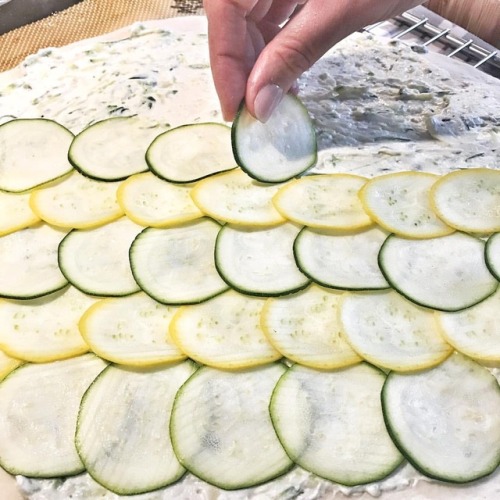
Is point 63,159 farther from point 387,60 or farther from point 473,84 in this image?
point 473,84

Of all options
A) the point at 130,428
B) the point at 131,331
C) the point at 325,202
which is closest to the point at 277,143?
the point at 325,202

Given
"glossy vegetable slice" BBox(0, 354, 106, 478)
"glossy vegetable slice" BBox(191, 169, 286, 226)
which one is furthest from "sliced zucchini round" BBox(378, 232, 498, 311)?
"glossy vegetable slice" BBox(0, 354, 106, 478)

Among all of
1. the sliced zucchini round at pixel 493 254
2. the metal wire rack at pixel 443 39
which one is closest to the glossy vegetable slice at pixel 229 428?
the sliced zucchini round at pixel 493 254

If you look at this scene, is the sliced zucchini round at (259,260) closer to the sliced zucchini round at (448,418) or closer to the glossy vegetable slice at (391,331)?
the glossy vegetable slice at (391,331)

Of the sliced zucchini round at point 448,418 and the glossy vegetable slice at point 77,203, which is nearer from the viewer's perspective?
the sliced zucchini round at point 448,418

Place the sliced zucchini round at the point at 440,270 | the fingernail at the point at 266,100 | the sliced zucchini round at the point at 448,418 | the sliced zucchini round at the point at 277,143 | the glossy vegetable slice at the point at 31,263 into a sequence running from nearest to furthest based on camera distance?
the sliced zucchini round at the point at 448,418 < the sliced zucchini round at the point at 440,270 < the glossy vegetable slice at the point at 31,263 < the fingernail at the point at 266,100 < the sliced zucchini round at the point at 277,143

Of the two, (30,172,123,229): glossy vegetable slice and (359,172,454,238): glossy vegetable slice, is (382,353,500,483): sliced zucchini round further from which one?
(30,172,123,229): glossy vegetable slice

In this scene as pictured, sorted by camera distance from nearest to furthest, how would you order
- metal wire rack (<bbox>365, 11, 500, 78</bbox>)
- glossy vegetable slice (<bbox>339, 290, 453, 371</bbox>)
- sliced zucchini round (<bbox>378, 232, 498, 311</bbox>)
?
glossy vegetable slice (<bbox>339, 290, 453, 371</bbox>), sliced zucchini round (<bbox>378, 232, 498, 311</bbox>), metal wire rack (<bbox>365, 11, 500, 78</bbox>)
